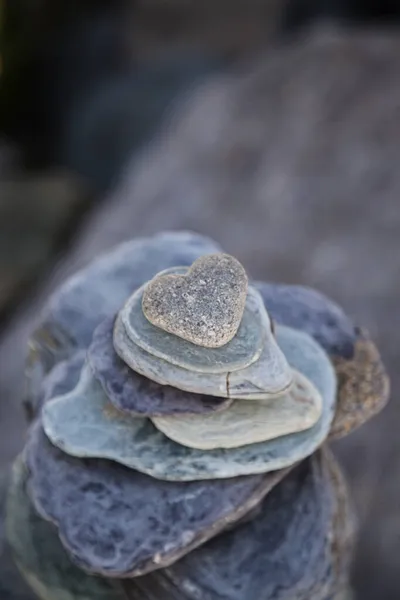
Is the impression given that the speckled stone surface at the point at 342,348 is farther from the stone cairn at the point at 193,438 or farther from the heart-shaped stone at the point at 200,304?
the heart-shaped stone at the point at 200,304

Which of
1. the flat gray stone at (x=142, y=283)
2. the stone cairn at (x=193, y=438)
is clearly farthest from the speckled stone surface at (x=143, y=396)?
the flat gray stone at (x=142, y=283)

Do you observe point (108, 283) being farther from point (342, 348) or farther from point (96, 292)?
point (342, 348)

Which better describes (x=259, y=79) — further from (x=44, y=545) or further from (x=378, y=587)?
(x=44, y=545)

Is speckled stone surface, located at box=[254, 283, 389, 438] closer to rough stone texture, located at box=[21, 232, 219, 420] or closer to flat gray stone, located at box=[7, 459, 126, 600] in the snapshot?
rough stone texture, located at box=[21, 232, 219, 420]

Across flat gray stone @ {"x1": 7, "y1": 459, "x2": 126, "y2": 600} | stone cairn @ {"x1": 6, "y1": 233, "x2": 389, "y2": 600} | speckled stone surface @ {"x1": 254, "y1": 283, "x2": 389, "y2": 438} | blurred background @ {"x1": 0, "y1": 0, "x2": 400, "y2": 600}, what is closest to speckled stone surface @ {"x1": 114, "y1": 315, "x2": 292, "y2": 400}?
stone cairn @ {"x1": 6, "y1": 233, "x2": 389, "y2": 600}

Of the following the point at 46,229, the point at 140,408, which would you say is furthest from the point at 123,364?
the point at 46,229

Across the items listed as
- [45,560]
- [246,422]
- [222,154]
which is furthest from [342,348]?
[222,154]
